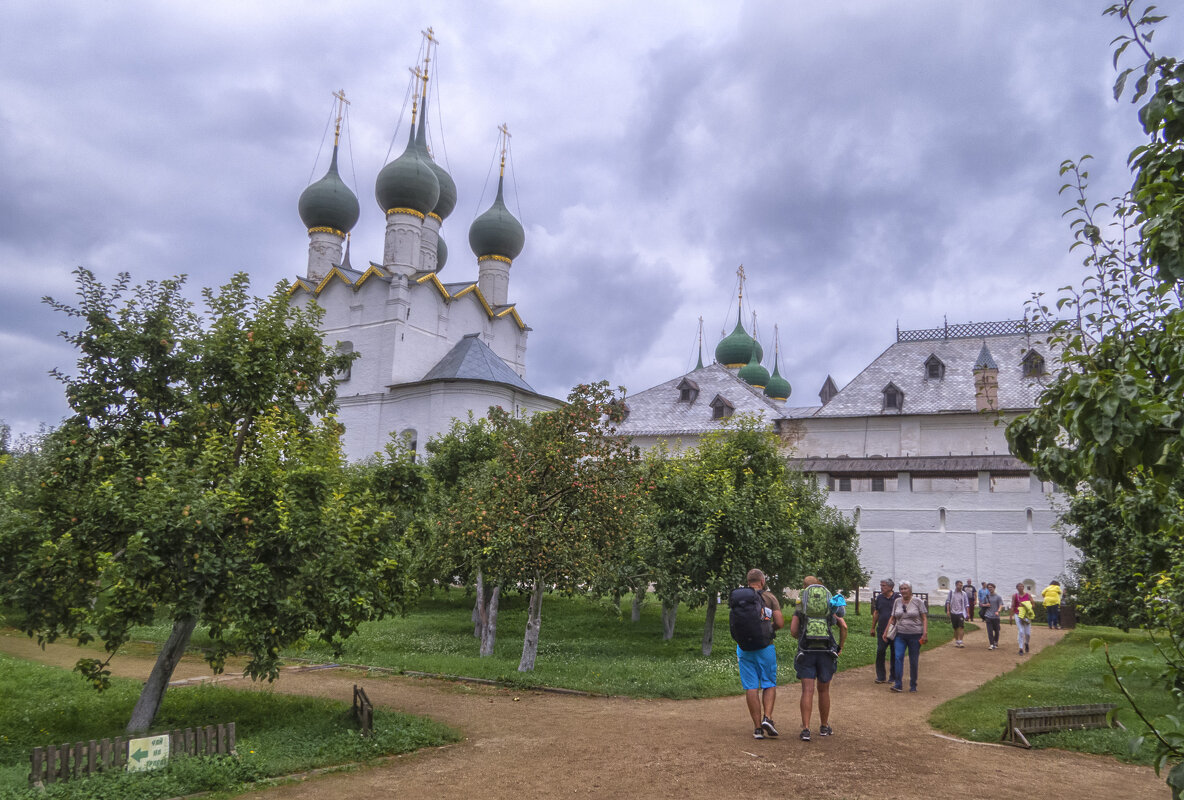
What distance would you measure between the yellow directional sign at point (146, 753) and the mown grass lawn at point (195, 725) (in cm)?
10

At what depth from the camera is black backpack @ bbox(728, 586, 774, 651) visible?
9.26 m

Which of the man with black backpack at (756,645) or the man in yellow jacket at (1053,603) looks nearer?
the man with black backpack at (756,645)

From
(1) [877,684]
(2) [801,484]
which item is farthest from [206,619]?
(2) [801,484]

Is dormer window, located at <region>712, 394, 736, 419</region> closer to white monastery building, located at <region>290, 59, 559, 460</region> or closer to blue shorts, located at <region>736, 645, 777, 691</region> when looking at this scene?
white monastery building, located at <region>290, 59, 559, 460</region>

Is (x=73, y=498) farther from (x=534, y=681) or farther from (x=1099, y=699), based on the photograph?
(x=1099, y=699)

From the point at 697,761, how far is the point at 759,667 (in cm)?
132

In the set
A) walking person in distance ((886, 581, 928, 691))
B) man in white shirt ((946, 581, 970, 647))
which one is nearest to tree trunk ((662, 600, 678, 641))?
man in white shirt ((946, 581, 970, 647))

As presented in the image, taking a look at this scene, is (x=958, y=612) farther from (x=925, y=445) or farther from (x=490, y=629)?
(x=925, y=445)

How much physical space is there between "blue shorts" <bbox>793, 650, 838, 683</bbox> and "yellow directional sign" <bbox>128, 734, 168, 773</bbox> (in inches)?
258

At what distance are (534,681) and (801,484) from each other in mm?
13322

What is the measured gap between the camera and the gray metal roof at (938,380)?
39688mm

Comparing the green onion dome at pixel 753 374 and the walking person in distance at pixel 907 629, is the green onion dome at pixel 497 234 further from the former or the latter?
the walking person in distance at pixel 907 629

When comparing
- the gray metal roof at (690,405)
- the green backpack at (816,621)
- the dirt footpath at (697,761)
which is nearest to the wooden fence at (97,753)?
the dirt footpath at (697,761)

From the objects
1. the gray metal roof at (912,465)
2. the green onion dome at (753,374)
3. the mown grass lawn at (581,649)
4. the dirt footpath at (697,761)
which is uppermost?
the green onion dome at (753,374)
